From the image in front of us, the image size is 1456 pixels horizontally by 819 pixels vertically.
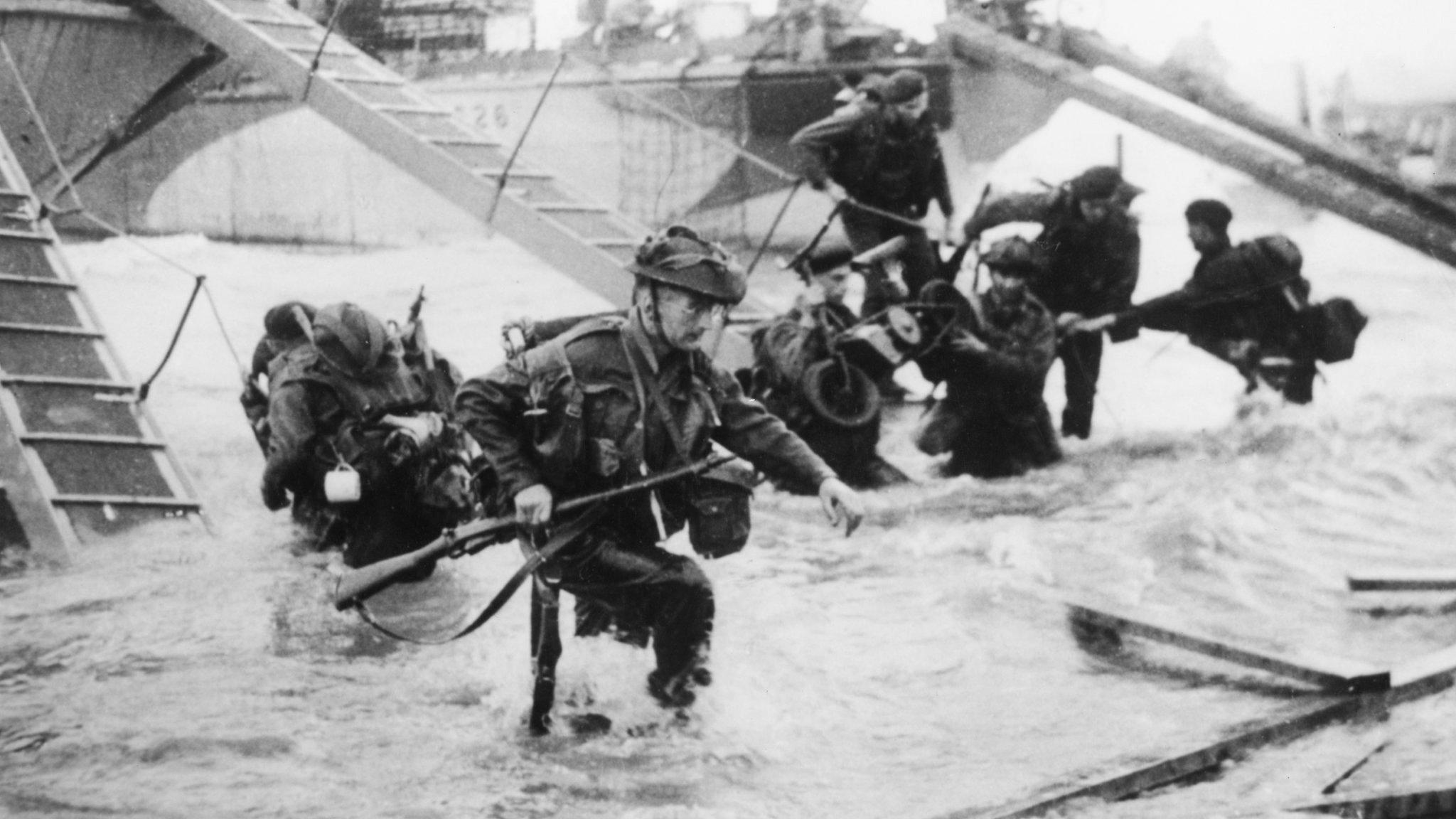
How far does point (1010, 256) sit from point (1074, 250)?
989 millimetres

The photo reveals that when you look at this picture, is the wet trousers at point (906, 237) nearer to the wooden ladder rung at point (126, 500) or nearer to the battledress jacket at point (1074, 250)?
the battledress jacket at point (1074, 250)

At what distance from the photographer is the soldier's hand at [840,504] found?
359 cm

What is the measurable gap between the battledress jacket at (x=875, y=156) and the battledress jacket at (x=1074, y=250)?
521 mm

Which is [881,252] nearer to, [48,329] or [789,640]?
[789,640]

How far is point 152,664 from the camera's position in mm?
4750

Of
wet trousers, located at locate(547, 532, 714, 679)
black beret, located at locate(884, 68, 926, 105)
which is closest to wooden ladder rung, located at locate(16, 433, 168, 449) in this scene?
wet trousers, located at locate(547, 532, 714, 679)

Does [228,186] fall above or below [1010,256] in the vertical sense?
above

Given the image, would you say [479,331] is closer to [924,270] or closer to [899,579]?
[924,270]

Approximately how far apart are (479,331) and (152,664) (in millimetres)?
4011

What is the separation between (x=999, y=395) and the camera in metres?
7.34

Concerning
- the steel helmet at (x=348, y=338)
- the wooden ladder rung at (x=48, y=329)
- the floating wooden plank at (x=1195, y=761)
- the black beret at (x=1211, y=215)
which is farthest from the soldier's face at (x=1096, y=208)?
the wooden ladder rung at (x=48, y=329)

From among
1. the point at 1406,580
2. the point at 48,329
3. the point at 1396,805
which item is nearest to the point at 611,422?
the point at 1396,805

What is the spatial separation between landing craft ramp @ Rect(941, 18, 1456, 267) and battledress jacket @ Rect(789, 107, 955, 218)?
177cm

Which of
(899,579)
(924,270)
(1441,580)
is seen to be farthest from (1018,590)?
(924,270)
